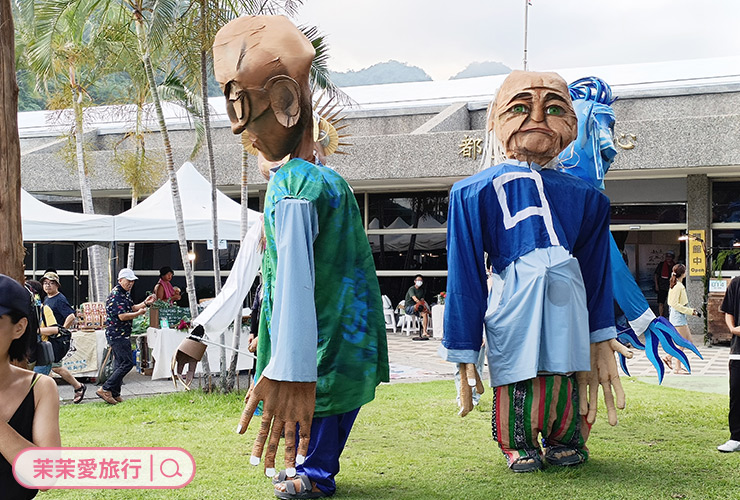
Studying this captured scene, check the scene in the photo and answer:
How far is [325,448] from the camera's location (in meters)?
3.60

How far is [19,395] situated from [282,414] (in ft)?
3.80

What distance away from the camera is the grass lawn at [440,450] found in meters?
3.91

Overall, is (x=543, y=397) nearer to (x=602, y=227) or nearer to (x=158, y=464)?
(x=602, y=227)

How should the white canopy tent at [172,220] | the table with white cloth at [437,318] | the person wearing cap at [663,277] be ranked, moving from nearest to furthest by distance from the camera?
the white canopy tent at [172,220], the table with white cloth at [437,318], the person wearing cap at [663,277]

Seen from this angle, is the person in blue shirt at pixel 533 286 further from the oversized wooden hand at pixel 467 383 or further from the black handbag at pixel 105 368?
the black handbag at pixel 105 368

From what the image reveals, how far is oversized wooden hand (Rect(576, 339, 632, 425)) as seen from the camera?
407 centimetres

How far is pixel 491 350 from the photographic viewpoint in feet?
13.1

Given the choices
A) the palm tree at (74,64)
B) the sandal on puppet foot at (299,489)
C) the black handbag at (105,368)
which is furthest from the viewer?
the palm tree at (74,64)

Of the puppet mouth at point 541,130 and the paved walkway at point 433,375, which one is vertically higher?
the puppet mouth at point 541,130

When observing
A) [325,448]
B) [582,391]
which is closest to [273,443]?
[325,448]

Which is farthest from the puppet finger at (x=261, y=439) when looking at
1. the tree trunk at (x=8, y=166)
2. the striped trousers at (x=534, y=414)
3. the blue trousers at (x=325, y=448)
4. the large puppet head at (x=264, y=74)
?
the tree trunk at (x=8, y=166)

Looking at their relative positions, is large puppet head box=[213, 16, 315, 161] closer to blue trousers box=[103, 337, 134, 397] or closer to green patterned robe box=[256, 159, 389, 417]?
green patterned robe box=[256, 159, 389, 417]

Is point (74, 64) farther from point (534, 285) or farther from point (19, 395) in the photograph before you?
point (19, 395)

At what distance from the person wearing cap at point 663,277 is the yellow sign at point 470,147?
15.9 ft
